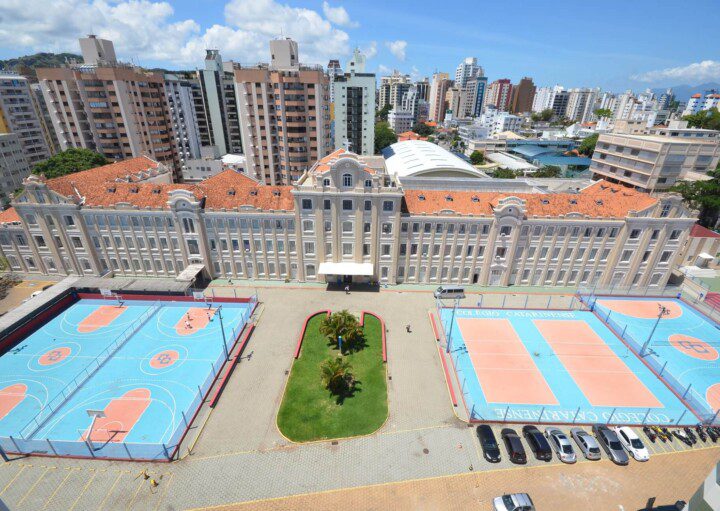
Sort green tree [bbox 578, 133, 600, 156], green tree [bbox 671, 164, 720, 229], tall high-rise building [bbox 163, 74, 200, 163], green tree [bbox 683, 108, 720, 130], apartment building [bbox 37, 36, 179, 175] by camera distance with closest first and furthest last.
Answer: green tree [bbox 671, 164, 720, 229]
apartment building [bbox 37, 36, 179, 175]
tall high-rise building [bbox 163, 74, 200, 163]
green tree [bbox 683, 108, 720, 130]
green tree [bbox 578, 133, 600, 156]

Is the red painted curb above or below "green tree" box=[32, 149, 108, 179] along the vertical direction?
below

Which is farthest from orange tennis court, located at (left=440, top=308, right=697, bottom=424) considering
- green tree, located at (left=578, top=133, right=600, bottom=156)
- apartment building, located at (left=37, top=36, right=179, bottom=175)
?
green tree, located at (left=578, top=133, right=600, bottom=156)

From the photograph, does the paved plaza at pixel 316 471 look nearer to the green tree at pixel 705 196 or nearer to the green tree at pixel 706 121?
the green tree at pixel 705 196

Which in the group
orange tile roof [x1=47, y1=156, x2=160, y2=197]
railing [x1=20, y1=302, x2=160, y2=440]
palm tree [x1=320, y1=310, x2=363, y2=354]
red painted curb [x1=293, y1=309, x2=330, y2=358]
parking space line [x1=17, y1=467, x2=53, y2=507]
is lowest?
parking space line [x1=17, y1=467, x2=53, y2=507]

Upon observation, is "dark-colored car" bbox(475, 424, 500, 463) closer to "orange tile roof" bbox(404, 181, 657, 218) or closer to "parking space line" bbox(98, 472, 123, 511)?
"orange tile roof" bbox(404, 181, 657, 218)

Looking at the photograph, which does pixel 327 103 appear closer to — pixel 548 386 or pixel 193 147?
pixel 193 147

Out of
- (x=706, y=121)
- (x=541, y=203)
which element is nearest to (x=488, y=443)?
(x=541, y=203)
